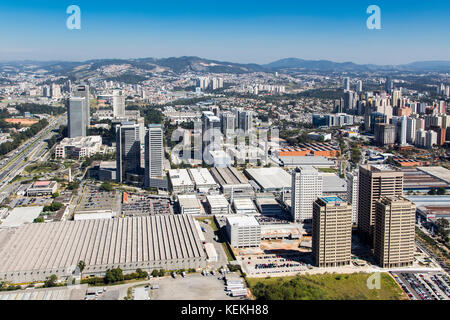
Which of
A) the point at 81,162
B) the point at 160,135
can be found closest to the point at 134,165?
the point at 160,135

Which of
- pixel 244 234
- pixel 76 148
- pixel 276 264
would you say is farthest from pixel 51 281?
pixel 76 148

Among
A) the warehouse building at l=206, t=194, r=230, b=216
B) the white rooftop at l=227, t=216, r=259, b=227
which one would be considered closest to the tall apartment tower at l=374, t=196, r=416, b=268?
the white rooftop at l=227, t=216, r=259, b=227

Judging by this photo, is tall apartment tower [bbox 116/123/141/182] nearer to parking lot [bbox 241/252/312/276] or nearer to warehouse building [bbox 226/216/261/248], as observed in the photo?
warehouse building [bbox 226/216/261/248]

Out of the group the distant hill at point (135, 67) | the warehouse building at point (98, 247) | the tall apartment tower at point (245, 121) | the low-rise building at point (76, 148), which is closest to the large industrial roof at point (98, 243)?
the warehouse building at point (98, 247)

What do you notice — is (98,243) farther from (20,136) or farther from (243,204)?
(20,136)

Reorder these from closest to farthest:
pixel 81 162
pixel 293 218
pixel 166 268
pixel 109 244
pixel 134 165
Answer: pixel 166 268, pixel 109 244, pixel 293 218, pixel 134 165, pixel 81 162
